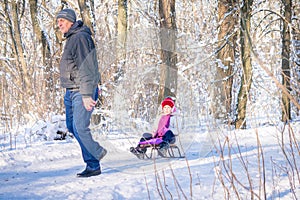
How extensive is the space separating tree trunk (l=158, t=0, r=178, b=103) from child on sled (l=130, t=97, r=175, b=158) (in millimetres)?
4037

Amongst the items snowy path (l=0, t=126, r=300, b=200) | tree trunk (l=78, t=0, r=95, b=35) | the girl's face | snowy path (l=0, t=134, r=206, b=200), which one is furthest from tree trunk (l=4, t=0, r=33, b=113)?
the girl's face

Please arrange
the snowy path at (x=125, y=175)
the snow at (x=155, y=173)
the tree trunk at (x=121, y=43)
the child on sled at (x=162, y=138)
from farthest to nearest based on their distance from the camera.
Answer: the tree trunk at (x=121, y=43) → the child on sled at (x=162, y=138) → the snowy path at (x=125, y=175) → the snow at (x=155, y=173)

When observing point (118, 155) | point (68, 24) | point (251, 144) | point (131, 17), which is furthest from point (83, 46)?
point (131, 17)

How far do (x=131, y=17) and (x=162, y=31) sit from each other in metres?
4.67

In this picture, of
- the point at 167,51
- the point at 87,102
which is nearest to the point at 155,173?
the point at 87,102

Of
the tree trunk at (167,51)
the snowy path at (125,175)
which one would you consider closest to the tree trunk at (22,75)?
the snowy path at (125,175)

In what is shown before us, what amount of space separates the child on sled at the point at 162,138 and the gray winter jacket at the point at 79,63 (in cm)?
132

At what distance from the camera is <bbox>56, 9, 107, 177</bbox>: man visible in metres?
3.79

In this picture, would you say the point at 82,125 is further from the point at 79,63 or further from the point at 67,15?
the point at 67,15

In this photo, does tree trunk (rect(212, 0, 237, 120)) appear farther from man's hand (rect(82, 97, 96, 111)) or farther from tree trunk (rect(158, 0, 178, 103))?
man's hand (rect(82, 97, 96, 111))

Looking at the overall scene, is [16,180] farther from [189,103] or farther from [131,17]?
[131,17]

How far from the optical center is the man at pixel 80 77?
379 centimetres

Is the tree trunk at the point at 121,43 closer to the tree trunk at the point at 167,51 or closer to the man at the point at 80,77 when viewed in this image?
the tree trunk at the point at 167,51

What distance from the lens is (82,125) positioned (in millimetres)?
3896
